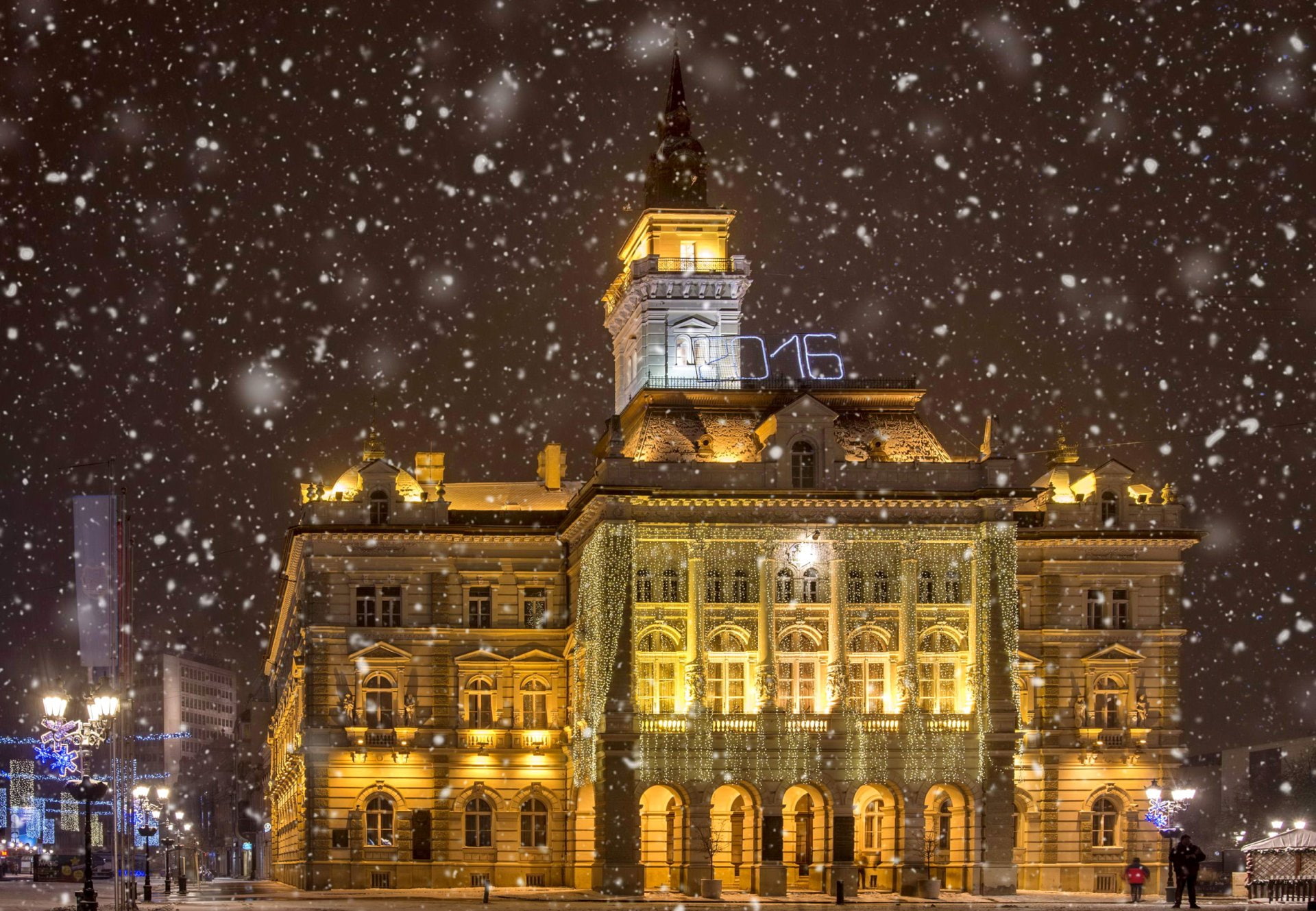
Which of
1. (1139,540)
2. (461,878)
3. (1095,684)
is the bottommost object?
(461,878)

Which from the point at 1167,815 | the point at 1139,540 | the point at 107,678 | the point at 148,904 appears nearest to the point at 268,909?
the point at 148,904

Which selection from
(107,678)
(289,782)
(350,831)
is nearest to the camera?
(107,678)

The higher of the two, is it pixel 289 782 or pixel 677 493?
pixel 677 493

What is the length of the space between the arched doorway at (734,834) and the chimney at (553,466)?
68.7ft

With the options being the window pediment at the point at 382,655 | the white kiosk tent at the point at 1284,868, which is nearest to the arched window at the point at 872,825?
the white kiosk tent at the point at 1284,868

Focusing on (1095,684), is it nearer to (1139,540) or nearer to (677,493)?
(1139,540)

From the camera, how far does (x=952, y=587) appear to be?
8481 cm

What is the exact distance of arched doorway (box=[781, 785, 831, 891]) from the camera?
82625 mm

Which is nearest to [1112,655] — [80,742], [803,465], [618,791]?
[803,465]

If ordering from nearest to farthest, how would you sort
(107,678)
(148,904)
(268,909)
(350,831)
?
(268,909)
(148,904)
(107,678)
(350,831)

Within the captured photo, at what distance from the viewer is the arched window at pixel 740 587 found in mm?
83688

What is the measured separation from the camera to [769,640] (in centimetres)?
8269

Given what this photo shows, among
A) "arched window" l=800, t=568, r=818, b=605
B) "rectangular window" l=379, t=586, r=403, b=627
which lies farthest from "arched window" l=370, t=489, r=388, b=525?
"arched window" l=800, t=568, r=818, b=605

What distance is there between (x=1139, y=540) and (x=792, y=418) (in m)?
18.0
